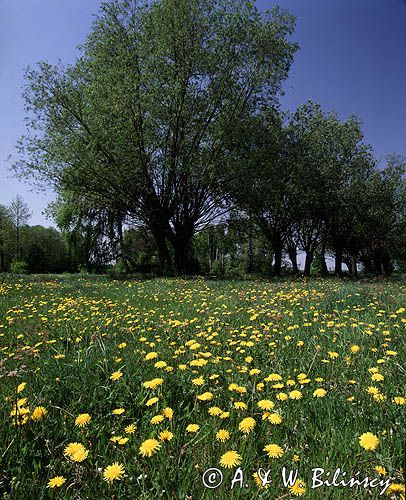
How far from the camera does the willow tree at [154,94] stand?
18.0m

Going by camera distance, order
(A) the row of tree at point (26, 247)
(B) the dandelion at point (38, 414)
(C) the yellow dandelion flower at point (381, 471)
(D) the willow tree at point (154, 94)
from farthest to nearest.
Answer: (A) the row of tree at point (26, 247), (D) the willow tree at point (154, 94), (B) the dandelion at point (38, 414), (C) the yellow dandelion flower at point (381, 471)

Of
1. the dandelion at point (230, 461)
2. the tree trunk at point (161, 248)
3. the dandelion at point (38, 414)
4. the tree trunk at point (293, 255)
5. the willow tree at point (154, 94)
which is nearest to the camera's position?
the dandelion at point (230, 461)

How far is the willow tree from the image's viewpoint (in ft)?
58.9

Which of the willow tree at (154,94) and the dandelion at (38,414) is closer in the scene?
the dandelion at (38,414)

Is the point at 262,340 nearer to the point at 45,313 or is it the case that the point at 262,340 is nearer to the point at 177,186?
the point at 45,313

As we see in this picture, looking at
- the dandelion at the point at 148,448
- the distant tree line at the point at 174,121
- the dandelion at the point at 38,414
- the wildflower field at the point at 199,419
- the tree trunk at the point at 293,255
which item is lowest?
the wildflower field at the point at 199,419

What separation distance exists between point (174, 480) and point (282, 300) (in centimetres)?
586

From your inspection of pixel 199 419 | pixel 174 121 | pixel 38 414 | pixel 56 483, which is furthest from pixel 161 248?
pixel 56 483

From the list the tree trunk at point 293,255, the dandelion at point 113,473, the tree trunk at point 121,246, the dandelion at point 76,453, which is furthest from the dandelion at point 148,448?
the tree trunk at point 293,255

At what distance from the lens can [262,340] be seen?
4.05 m

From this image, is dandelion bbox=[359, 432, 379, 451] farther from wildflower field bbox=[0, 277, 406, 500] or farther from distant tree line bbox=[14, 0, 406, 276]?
distant tree line bbox=[14, 0, 406, 276]

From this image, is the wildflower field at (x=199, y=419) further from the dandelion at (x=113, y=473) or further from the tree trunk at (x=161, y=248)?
the tree trunk at (x=161, y=248)

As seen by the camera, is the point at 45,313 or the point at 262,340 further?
the point at 45,313

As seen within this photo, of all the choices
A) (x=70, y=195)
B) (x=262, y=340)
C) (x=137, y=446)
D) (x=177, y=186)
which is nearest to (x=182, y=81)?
(x=177, y=186)
